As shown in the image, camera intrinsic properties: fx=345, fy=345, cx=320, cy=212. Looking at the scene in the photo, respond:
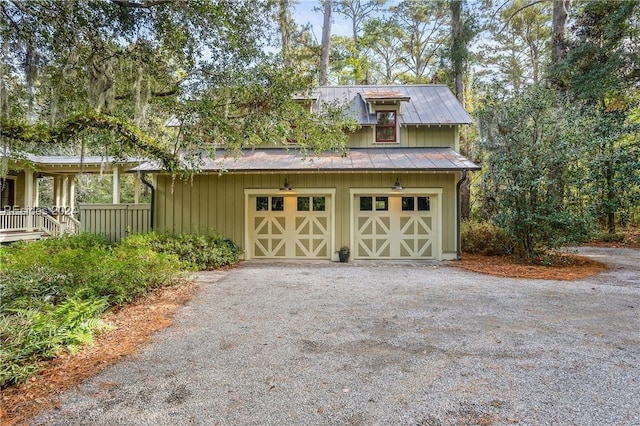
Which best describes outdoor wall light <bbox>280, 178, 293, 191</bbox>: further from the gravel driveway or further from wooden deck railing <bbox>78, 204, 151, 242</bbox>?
the gravel driveway

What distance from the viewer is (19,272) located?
17.1 ft

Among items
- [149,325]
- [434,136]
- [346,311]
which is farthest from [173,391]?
[434,136]

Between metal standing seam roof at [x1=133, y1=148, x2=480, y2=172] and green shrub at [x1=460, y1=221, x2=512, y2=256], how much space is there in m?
2.52

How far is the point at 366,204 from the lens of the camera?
9.60 meters

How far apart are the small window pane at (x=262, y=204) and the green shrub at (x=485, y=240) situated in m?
6.22

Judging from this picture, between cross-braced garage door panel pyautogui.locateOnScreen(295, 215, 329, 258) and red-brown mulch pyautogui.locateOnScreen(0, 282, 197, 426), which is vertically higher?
cross-braced garage door panel pyautogui.locateOnScreen(295, 215, 329, 258)

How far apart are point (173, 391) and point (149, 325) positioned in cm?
181

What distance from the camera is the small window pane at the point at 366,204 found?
9.59 meters

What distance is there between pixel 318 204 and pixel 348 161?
1448 millimetres

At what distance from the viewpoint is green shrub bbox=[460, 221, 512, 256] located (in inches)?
394

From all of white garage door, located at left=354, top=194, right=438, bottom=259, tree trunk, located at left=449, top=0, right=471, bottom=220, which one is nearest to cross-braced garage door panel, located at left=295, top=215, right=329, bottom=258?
white garage door, located at left=354, top=194, right=438, bottom=259

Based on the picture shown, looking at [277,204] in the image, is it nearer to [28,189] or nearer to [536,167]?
[536,167]

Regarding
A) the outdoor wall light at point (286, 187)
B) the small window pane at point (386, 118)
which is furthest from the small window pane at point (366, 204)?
the small window pane at point (386, 118)

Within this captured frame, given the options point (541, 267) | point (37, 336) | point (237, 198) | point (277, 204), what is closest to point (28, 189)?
point (237, 198)
